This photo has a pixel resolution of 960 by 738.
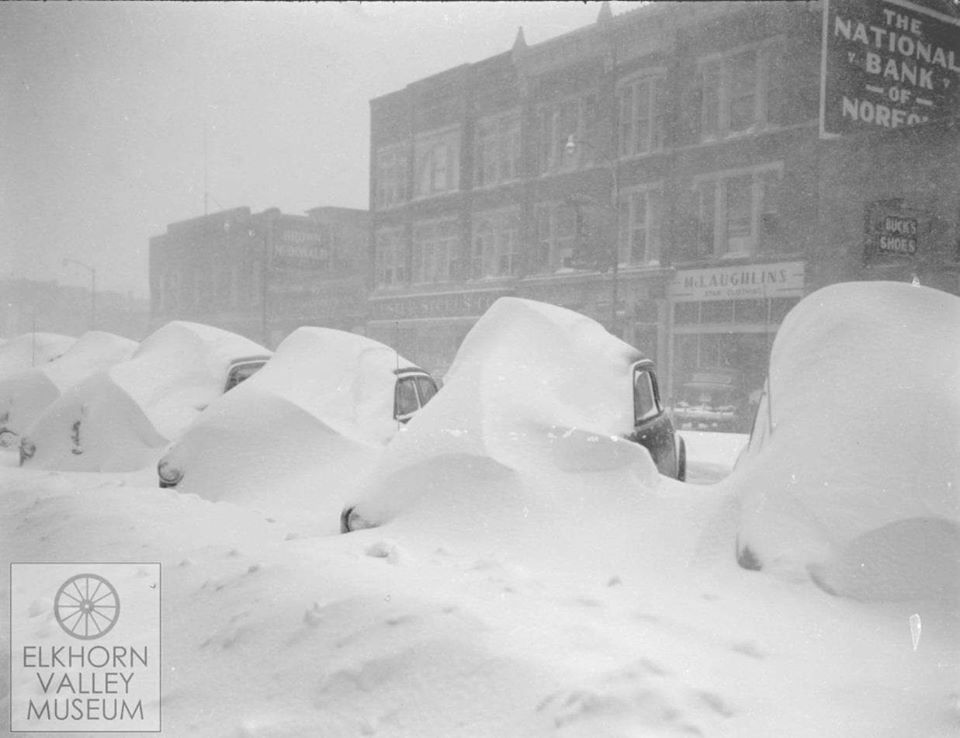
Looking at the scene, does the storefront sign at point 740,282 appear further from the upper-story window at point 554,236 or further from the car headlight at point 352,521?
the car headlight at point 352,521

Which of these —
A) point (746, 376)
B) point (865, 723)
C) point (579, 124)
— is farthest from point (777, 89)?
point (865, 723)

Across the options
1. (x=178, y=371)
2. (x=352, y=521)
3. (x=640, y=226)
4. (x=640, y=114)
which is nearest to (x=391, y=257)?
(x=640, y=226)

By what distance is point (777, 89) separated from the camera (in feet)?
59.2

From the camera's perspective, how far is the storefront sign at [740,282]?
58.2ft

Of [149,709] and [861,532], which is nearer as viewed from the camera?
[149,709]

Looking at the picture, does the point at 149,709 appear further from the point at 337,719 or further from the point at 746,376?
→ the point at 746,376

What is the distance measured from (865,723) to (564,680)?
89cm

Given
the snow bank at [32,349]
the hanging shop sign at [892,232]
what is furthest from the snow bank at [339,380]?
the hanging shop sign at [892,232]

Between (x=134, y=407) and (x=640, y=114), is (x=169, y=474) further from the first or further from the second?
(x=640, y=114)

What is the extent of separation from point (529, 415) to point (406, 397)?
2.89 metres

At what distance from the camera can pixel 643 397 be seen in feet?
18.0

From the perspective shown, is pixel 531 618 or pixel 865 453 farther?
pixel 865 453

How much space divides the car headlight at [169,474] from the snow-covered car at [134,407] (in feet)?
3.39

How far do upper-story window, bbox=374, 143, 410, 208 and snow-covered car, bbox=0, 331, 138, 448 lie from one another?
1470 centimetres
